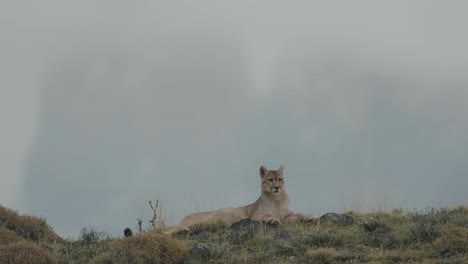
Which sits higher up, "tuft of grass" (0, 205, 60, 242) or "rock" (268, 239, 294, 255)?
"tuft of grass" (0, 205, 60, 242)

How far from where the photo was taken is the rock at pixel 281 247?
18312 millimetres

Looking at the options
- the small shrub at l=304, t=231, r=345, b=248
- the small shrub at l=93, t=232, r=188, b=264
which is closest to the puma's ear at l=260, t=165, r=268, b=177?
the small shrub at l=304, t=231, r=345, b=248

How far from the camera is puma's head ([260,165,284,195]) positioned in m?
21.4

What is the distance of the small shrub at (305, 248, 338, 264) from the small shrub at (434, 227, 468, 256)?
229 centimetres

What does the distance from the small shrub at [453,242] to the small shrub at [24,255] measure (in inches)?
359

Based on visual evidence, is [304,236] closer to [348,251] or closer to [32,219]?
[348,251]

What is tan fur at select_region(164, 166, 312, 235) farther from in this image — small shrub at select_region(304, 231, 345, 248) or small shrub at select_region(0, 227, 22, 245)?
small shrub at select_region(0, 227, 22, 245)

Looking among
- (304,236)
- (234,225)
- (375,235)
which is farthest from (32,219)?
(375,235)

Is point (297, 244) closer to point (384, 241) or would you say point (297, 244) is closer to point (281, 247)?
point (281, 247)

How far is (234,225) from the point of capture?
21219mm

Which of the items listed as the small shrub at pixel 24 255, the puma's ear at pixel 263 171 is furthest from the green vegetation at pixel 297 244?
the puma's ear at pixel 263 171

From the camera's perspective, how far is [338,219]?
70.8 ft

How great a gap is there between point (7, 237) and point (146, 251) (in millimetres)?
5320

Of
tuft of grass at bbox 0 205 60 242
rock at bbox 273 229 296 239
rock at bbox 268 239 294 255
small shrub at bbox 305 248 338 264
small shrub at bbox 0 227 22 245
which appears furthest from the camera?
tuft of grass at bbox 0 205 60 242
